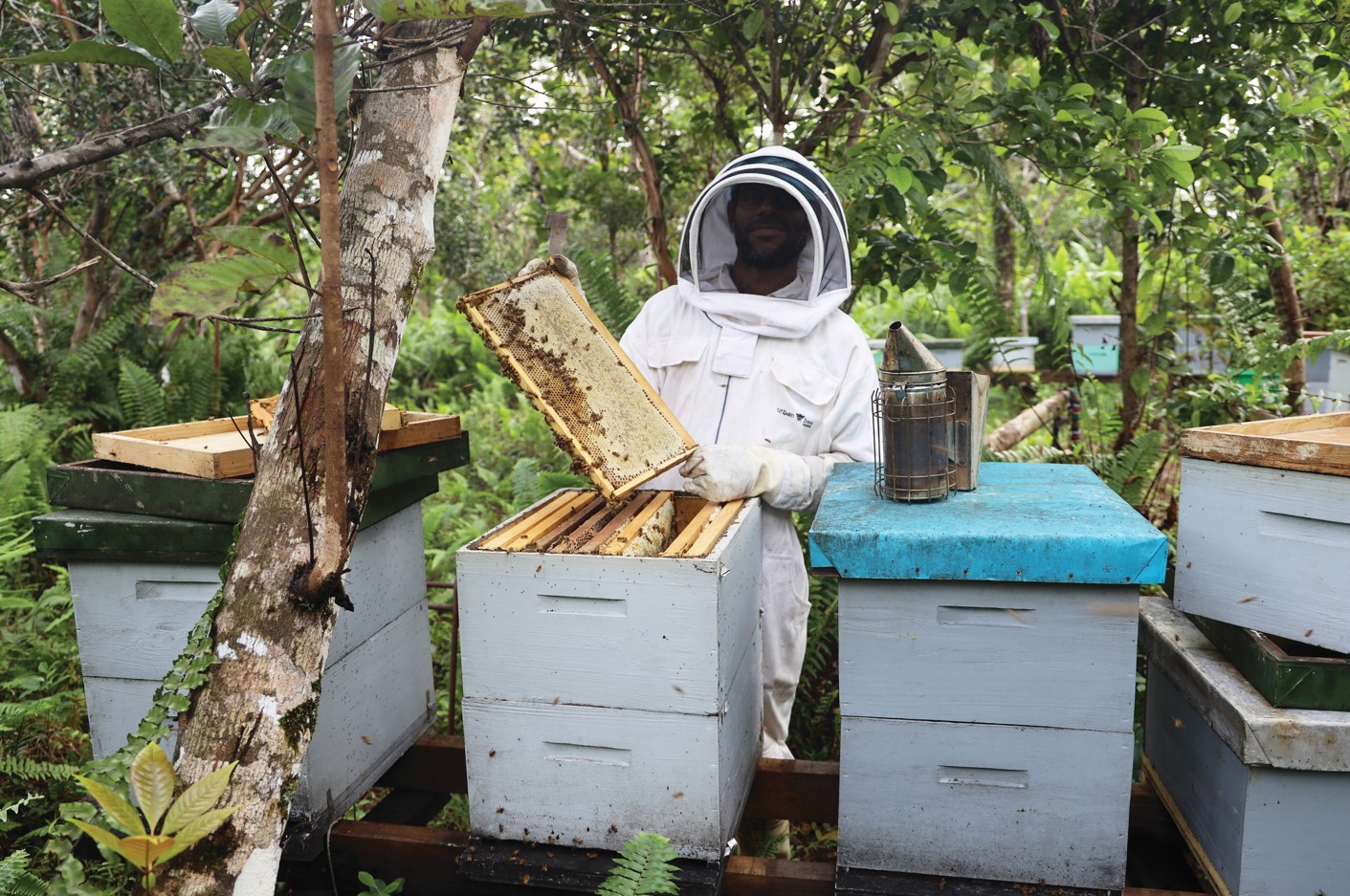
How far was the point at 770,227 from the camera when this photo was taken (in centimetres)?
267

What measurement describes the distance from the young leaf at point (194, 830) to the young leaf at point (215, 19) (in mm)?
937

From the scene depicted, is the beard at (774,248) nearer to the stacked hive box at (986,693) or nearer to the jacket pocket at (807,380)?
the jacket pocket at (807,380)

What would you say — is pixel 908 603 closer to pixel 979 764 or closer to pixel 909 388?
pixel 979 764

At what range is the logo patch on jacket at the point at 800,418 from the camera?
2576mm

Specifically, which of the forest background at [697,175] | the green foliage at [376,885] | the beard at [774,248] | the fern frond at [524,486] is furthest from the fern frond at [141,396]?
the green foliage at [376,885]

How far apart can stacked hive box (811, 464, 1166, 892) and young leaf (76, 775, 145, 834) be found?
106cm

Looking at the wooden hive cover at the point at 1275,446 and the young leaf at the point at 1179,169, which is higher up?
the young leaf at the point at 1179,169

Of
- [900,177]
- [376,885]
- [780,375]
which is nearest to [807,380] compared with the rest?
[780,375]

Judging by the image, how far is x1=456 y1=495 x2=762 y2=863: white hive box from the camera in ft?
5.42

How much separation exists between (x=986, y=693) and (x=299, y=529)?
1180mm

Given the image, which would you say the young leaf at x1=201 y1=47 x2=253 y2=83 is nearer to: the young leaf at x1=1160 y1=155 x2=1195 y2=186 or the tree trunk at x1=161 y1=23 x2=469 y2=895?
the tree trunk at x1=161 y1=23 x2=469 y2=895

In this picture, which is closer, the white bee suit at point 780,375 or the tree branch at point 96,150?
the tree branch at point 96,150

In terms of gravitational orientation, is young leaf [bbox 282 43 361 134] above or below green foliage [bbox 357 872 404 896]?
above

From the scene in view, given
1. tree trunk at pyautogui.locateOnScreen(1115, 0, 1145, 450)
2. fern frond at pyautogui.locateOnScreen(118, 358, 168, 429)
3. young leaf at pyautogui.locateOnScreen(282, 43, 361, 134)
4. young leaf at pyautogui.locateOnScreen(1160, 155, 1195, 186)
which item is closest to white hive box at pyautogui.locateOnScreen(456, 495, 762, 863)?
young leaf at pyautogui.locateOnScreen(282, 43, 361, 134)
